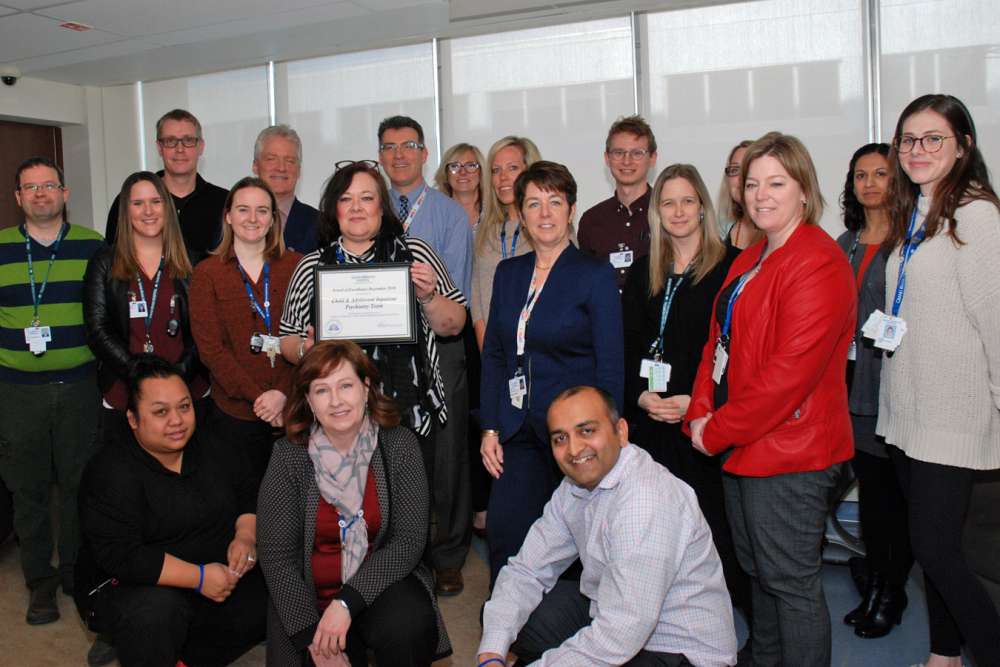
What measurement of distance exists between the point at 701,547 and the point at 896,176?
130 centimetres

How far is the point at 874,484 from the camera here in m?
3.14

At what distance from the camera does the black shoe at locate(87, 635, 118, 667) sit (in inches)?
126

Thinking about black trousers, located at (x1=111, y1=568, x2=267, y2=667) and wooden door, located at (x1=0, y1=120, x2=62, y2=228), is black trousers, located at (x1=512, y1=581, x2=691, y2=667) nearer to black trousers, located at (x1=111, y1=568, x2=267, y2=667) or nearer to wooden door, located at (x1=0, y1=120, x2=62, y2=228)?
black trousers, located at (x1=111, y1=568, x2=267, y2=667)

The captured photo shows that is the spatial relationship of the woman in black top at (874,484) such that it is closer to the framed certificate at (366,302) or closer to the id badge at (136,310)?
the framed certificate at (366,302)

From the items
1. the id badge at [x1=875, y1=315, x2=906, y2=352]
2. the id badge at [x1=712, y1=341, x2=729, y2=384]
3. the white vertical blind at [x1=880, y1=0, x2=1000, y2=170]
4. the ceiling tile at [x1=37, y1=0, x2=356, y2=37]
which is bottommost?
the id badge at [x1=712, y1=341, x2=729, y2=384]

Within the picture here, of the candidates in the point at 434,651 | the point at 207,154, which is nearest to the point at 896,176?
the point at 434,651

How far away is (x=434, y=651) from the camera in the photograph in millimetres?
2658

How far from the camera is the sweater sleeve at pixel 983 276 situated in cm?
233

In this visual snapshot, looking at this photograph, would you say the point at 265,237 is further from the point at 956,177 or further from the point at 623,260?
the point at 956,177

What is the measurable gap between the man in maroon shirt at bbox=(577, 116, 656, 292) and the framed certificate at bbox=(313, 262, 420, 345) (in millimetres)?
1164

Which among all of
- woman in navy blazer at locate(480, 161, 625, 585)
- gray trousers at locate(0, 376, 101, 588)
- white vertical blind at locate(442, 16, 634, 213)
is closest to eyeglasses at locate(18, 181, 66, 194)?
gray trousers at locate(0, 376, 101, 588)

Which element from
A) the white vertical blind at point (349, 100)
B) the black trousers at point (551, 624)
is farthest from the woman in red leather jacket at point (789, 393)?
the white vertical blind at point (349, 100)

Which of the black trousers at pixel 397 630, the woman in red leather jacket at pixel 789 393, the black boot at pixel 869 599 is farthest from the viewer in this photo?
the black boot at pixel 869 599

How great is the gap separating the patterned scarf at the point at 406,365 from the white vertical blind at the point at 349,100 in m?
4.09
